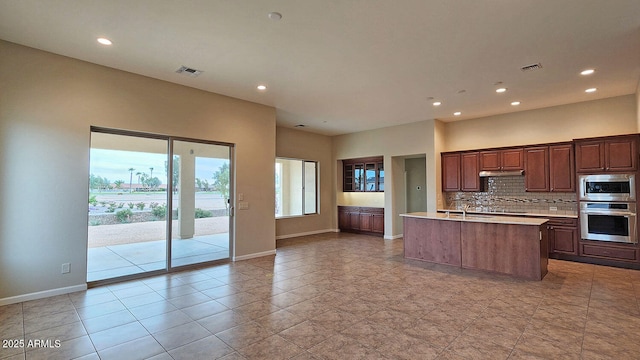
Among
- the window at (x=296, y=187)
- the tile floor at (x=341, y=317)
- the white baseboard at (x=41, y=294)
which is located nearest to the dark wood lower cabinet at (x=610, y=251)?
the tile floor at (x=341, y=317)

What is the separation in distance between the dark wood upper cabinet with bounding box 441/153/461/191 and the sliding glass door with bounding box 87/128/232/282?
16.8 feet

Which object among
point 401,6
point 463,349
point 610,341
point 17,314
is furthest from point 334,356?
point 17,314

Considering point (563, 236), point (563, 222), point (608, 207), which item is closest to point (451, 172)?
point (563, 222)

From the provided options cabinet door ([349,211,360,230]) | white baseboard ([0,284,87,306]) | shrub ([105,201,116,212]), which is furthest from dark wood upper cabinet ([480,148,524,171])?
white baseboard ([0,284,87,306])

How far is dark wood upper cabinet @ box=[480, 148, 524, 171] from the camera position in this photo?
6453mm

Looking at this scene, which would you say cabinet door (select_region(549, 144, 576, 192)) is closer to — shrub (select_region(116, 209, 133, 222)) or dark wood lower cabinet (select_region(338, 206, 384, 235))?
dark wood lower cabinet (select_region(338, 206, 384, 235))

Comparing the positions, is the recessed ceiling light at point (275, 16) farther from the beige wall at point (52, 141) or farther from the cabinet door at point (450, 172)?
the cabinet door at point (450, 172)

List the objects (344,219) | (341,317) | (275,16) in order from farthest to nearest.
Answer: (344,219) < (341,317) < (275,16)

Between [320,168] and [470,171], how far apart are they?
4.20 metres

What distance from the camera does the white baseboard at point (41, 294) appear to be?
3.58 metres

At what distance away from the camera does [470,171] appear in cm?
711

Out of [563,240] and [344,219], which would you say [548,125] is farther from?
→ [344,219]

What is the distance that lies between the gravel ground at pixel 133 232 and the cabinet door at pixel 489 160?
6.00 meters

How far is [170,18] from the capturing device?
3113mm
